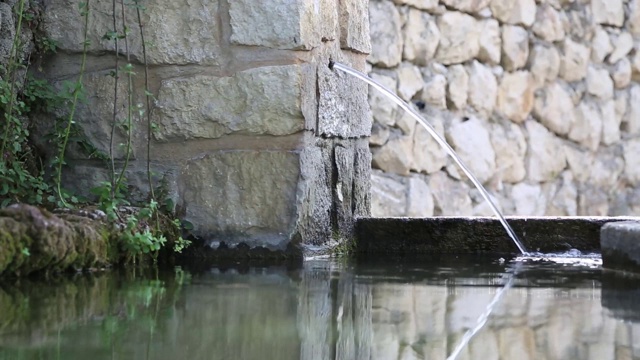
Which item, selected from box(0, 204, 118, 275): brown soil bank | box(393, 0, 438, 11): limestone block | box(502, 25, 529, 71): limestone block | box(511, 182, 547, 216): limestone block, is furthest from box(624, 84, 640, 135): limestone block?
box(0, 204, 118, 275): brown soil bank

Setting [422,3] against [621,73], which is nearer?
[422,3]

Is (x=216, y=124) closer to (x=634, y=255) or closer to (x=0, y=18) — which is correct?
(x=0, y=18)

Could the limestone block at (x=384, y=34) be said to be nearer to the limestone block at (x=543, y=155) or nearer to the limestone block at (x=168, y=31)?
the limestone block at (x=543, y=155)

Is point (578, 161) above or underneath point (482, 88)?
underneath

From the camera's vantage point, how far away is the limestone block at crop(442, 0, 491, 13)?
6.28 metres

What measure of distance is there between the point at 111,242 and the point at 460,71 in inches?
155

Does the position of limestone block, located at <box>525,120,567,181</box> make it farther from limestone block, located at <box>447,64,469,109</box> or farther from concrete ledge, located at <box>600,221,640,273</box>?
concrete ledge, located at <box>600,221,640,273</box>

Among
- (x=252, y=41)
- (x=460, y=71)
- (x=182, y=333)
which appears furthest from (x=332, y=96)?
(x=460, y=71)

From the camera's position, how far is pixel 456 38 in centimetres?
630

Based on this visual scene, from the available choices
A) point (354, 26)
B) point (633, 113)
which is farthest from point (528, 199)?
point (354, 26)

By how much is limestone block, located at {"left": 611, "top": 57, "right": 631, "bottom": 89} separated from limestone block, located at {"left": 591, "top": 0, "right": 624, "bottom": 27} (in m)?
0.27

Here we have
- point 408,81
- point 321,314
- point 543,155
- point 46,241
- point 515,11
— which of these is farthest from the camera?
point 543,155

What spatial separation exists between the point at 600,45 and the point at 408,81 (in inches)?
80.8

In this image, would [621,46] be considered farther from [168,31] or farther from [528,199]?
[168,31]
